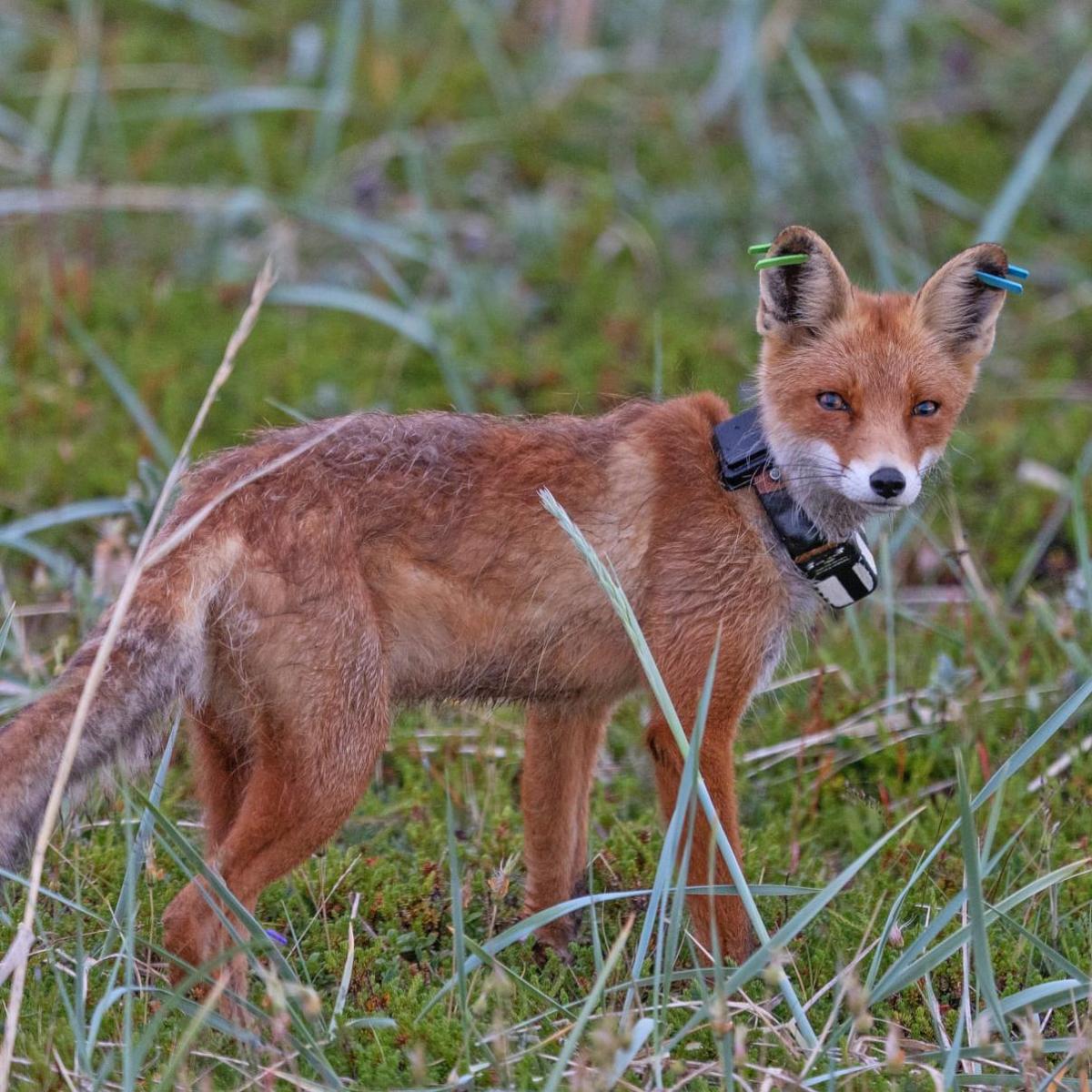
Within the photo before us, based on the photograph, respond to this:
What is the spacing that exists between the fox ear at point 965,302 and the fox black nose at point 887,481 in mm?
693

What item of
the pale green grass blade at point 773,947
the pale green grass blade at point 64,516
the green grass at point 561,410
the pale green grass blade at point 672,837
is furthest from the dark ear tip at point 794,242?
the pale green grass blade at point 64,516

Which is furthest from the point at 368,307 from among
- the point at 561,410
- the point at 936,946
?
the point at 936,946

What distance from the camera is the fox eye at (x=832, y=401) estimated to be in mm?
4656

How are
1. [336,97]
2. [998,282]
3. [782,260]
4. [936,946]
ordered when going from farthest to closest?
1. [336,97]
2. [998,282]
3. [782,260]
4. [936,946]

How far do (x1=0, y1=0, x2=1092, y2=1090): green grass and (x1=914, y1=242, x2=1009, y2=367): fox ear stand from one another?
3.50ft

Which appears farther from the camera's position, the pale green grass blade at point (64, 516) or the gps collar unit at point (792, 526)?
the pale green grass blade at point (64, 516)

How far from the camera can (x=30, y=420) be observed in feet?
25.4

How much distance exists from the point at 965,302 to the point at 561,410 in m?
3.67

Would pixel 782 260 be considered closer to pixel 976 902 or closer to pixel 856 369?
pixel 856 369

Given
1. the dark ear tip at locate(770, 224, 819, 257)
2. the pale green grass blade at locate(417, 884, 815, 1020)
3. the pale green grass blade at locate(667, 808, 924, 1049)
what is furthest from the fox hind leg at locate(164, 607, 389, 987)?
the dark ear tip at locate(770, 224, 819, 257)

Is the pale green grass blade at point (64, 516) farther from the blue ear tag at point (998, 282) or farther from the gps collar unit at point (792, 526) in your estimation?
the blue ear tag at point (998, 282)

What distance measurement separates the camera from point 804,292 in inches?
191

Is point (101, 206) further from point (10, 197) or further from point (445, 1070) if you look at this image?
point (445, 1070)

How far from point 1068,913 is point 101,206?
644 centimetres
